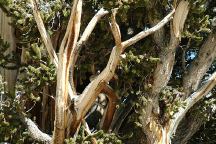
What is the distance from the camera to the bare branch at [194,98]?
25.6 ft

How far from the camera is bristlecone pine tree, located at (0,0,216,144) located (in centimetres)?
661

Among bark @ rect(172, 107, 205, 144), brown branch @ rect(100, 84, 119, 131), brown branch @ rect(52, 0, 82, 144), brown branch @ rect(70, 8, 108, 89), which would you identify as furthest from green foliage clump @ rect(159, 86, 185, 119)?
brown branch @ rect(52, 0, 82, 144)

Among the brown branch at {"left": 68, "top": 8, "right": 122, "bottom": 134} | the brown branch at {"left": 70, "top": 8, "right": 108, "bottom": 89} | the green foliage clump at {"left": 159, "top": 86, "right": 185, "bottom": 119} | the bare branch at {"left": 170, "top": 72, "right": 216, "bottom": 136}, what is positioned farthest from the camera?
the bare branch at {"left": 170, "top": 72, "right": 216, "bottom": 136}

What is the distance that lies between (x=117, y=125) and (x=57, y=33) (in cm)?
188

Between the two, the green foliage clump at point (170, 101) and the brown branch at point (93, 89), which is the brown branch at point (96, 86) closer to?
the brown branch at point (93, 89)

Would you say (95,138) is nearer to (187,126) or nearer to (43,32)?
(43,32)

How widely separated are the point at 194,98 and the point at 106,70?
6.56 feet

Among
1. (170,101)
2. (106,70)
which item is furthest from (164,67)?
(106,70)

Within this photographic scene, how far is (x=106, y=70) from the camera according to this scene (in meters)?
6.67

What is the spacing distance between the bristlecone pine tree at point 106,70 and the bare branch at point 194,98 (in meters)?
0.02

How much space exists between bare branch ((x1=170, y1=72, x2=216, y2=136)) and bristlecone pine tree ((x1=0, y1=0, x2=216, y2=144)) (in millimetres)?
17

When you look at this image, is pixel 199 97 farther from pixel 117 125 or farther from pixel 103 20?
pixel 103 20

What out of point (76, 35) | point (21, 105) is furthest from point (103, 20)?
point (21, 105)

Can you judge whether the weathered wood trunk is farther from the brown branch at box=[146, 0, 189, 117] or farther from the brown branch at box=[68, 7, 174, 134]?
the brown branch at box=[146, 0, 189, 117]
